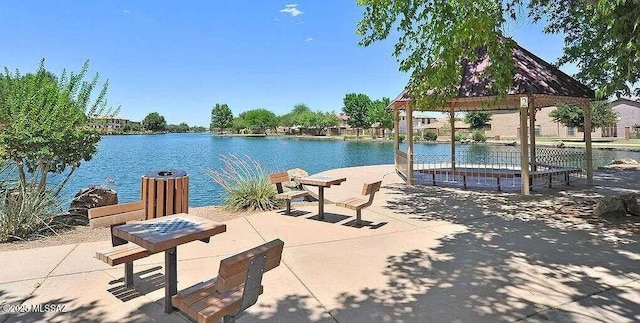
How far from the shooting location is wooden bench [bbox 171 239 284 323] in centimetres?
226

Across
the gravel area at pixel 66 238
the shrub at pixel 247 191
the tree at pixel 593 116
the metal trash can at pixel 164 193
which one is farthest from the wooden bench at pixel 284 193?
the tree at pixel 593 116

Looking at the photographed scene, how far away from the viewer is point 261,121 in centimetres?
10681

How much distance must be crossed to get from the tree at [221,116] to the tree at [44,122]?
115598 millimetres

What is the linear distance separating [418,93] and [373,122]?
63.4m

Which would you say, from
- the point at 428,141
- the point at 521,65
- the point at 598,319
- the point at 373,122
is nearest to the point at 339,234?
the point at 598,319

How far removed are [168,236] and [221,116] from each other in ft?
398

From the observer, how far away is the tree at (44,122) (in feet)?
20.9

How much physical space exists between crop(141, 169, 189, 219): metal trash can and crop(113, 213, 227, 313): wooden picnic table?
5.04 feet

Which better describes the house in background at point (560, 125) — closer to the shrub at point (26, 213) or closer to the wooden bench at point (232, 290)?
the shrub at point (26, 213)

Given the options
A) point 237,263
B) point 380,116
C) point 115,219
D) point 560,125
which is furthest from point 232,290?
point 380,116

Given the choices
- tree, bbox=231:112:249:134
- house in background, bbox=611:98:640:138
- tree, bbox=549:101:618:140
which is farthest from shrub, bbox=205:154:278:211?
tree, bbox=231:112:249:134

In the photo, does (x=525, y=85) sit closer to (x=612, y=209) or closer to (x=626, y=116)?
(x=612, y=209)

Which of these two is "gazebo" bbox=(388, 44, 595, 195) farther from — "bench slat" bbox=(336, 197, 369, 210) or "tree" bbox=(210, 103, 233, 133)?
"tree" bbox=(210, 103, 233, 133)

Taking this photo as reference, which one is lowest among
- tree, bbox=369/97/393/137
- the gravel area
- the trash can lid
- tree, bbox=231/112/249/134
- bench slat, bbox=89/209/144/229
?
the gravel area
